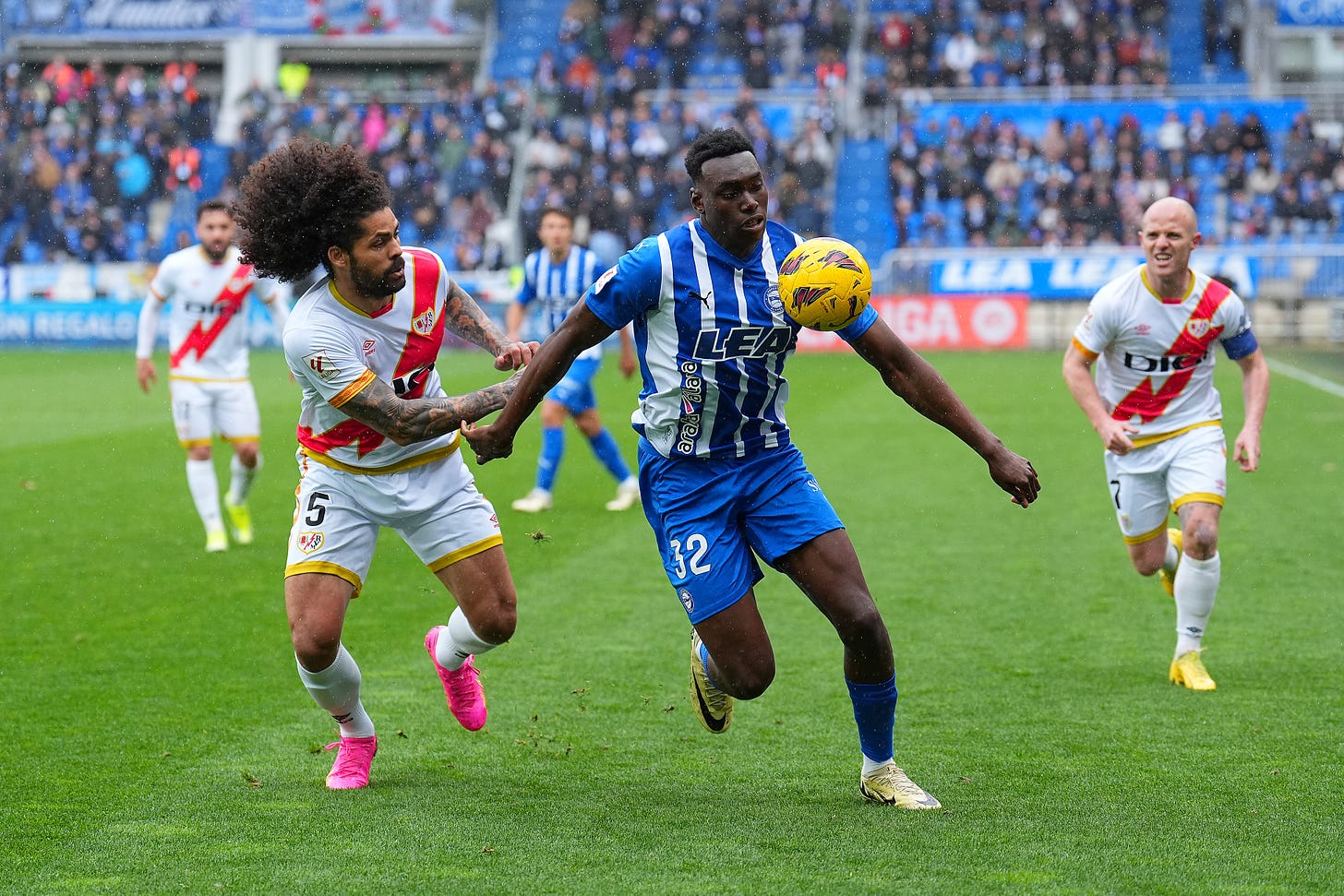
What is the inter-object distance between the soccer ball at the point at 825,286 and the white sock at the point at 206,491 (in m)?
6.75

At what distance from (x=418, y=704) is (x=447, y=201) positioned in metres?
27.8

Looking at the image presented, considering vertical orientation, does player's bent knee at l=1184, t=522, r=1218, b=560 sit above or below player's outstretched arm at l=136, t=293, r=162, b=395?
below

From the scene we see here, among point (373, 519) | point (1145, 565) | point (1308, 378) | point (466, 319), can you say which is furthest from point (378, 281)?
point (1308, 378)

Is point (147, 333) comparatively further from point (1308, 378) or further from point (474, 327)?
point (1308, 378)

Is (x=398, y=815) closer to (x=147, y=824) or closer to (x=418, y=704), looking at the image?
(x=147, y=824)

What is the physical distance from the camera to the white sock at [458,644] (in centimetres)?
567

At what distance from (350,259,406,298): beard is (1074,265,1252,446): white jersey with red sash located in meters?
3.45

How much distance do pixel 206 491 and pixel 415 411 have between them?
5.89 metres

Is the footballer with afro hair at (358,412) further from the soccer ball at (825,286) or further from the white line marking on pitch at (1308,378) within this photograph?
the white line marking on pitch at (1308,378)

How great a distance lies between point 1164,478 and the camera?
23.9 ft

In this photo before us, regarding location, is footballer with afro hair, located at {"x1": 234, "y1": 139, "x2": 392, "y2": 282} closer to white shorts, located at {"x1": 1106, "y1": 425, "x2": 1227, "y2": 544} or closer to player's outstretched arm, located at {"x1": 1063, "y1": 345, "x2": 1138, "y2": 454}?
player's outstretched arm, located at {"x1": 1063, "y1": 345, "x2": 1138, "y2": 454}

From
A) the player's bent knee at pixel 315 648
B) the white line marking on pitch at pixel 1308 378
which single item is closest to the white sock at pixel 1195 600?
the player's bent knee at pixel 315 648

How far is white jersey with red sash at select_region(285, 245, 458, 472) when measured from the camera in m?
5.21

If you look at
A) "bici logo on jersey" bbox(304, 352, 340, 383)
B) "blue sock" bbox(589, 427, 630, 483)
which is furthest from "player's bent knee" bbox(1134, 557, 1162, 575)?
"blue sock" bbox(589, 427, 630, 483)
